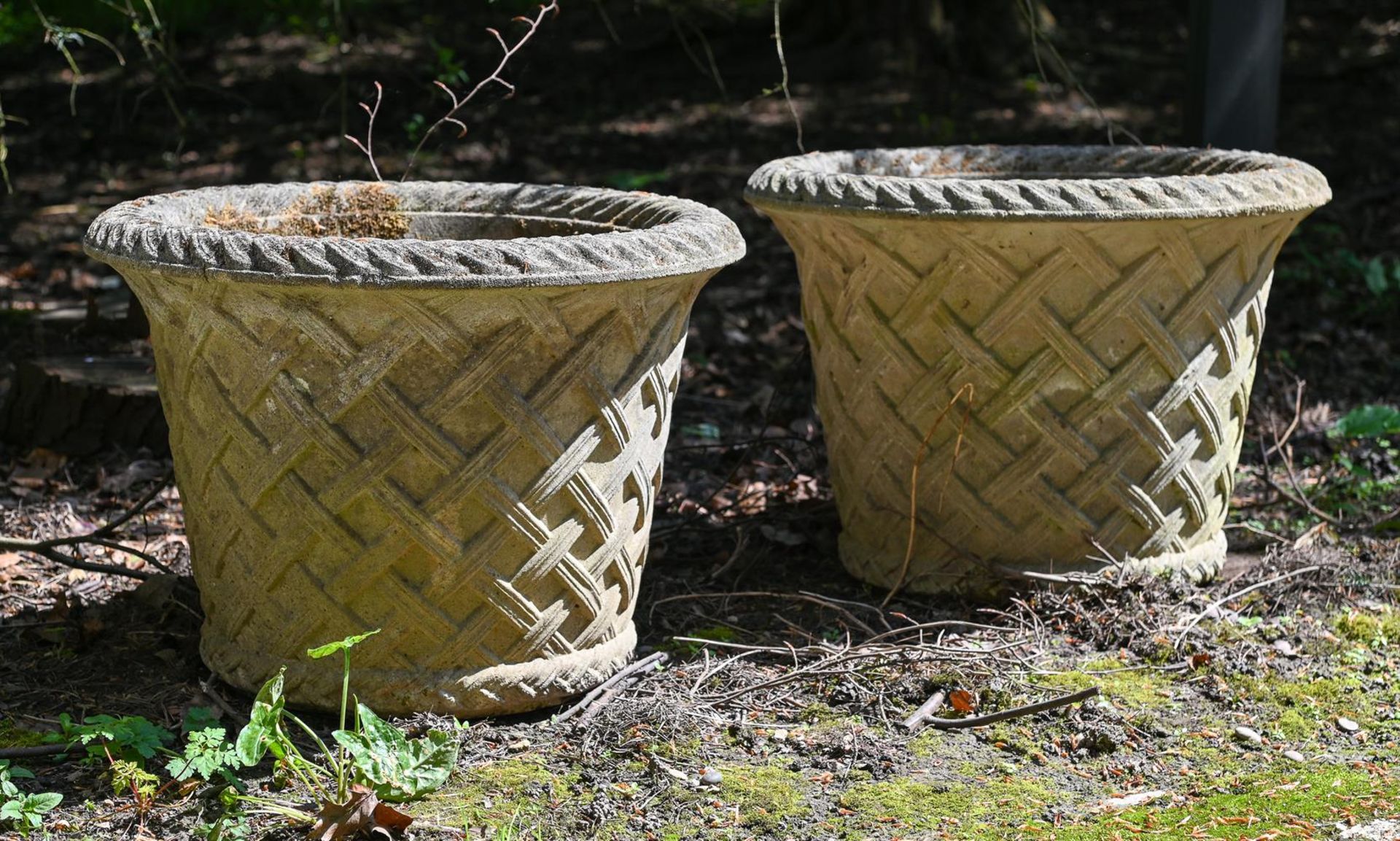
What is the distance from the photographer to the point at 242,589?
8.73 feet

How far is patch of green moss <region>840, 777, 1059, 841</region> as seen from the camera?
7.73ft

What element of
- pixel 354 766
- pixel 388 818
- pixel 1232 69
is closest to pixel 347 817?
pixel 388 818

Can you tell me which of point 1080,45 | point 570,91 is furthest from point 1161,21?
point 570,91

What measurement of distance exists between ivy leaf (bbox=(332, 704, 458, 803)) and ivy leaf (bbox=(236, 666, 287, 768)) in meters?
0.10

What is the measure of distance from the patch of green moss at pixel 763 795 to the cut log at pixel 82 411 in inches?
89.7

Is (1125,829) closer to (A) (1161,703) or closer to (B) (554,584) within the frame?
(A) (1161,703)

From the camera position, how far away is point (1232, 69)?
427 centimetres

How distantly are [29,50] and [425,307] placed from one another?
8019 mm

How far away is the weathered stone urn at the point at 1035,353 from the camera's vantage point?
Answer: 298 cm

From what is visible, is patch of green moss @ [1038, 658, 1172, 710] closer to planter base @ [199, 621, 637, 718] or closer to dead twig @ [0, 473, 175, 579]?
planter base @ [199, 621, 637, 718]

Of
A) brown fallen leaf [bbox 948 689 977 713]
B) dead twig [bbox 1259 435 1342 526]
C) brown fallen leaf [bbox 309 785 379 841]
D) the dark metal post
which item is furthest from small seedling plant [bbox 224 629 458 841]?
the dark metal post

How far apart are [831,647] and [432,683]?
33.3 inches

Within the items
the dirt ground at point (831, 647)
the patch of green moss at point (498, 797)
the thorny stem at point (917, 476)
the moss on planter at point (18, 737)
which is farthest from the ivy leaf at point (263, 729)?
the thorny stem at point (917, 476)

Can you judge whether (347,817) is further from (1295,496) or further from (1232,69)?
(1232,69)
